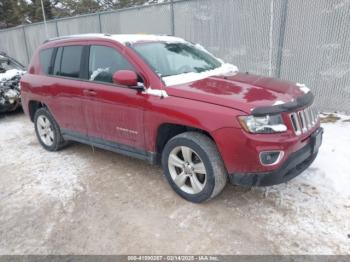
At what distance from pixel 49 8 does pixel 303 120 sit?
21.8 metres

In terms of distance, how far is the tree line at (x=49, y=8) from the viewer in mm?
19281

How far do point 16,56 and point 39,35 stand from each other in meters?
2.74

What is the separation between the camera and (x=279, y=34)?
6430 mm

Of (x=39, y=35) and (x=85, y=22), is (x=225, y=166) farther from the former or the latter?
(x=39, y=35)

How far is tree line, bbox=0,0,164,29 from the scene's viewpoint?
19281mm

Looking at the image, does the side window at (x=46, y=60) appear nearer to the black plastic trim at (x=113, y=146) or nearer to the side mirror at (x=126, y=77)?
the black plastic trim at (x=113, y=146)

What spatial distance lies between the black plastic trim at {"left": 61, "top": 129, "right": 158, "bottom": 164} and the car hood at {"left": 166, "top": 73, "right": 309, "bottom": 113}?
85 centimetres

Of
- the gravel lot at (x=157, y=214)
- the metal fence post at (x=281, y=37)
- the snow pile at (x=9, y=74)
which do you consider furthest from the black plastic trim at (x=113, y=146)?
the metal fence post at (x=281, y=37)

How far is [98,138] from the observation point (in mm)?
4359

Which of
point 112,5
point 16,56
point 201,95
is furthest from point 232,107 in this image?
point 112,5

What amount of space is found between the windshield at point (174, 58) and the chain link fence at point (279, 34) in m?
2.56

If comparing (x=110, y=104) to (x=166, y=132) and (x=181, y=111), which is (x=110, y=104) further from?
(x=181, y=111)

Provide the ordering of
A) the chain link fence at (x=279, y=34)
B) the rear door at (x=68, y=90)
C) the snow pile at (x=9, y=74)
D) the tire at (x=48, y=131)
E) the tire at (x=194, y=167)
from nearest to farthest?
the tire at (x=194, y=167) → the rear door at (x=68, y=90) → the tire at (x=48, y=131) → the chain link fence at (x=279, y=34) → the snow pile at (x=9, y=74)

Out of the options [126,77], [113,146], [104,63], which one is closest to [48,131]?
[113,146]
